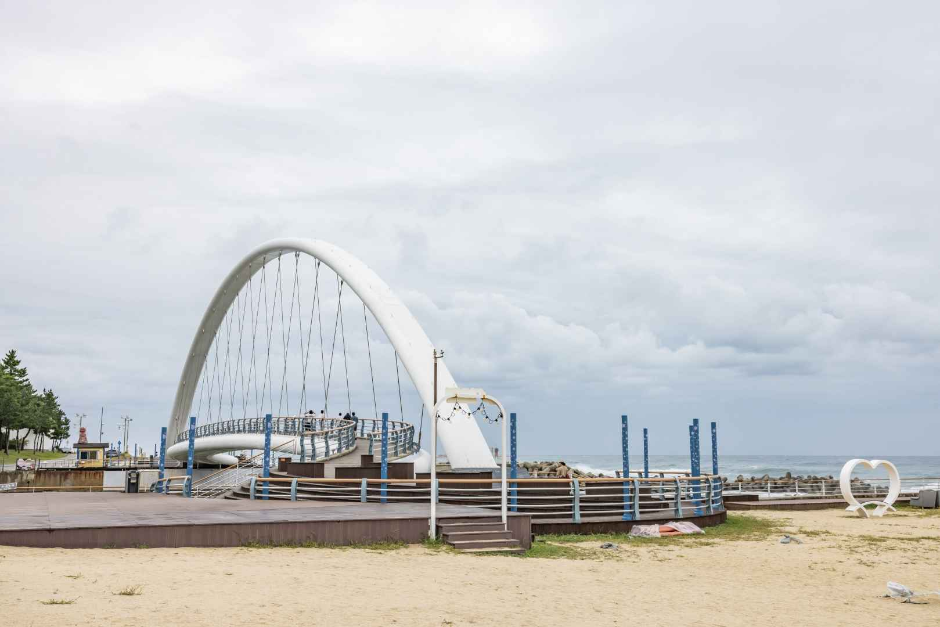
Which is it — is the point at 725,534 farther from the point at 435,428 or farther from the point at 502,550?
the point at 435,428

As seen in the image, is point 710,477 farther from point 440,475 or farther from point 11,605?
point 11,605

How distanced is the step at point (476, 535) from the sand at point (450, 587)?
0.83 m

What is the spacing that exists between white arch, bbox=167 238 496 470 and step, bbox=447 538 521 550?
2.74 metres

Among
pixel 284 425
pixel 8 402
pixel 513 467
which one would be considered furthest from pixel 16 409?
pixel 513 467

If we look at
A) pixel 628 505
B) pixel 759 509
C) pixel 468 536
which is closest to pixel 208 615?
pixel 468 536

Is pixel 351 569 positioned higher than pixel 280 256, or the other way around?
pixel 280 256

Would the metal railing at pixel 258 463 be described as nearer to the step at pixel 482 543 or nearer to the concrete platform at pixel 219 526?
the concrete platform at pixel 219 526

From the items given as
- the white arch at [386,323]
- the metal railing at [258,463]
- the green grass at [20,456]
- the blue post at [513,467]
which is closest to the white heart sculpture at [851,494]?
the blue post at [513,467]

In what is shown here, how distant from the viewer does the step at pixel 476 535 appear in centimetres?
1563

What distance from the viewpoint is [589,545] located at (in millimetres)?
17094

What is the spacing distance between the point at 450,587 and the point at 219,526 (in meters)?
5.27

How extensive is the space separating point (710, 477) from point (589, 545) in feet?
21.8

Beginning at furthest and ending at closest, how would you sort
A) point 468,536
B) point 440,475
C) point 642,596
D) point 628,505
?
1. point 440,475
2. point 628,505
3. point 468,536
4. point 642,596

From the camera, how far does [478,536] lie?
620 inches
